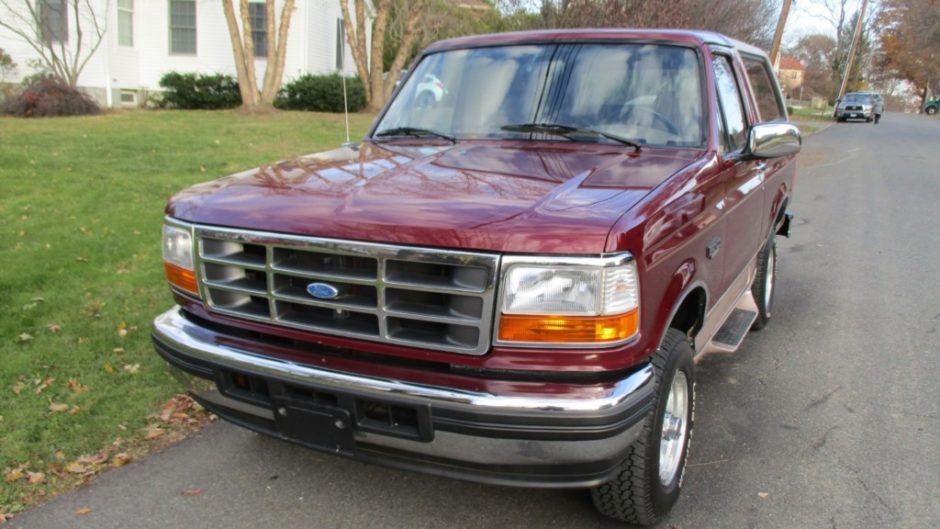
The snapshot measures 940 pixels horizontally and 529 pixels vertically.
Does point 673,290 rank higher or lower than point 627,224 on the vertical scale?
lower

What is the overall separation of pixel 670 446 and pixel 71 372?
343 cm

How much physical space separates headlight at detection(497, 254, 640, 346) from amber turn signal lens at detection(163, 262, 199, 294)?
4.35 ft

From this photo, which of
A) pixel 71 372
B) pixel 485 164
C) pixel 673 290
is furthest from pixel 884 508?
pixel 71 372

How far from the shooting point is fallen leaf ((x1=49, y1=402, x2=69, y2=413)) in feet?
12.7

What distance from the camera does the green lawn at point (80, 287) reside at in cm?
372

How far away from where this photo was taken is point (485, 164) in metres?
3.13

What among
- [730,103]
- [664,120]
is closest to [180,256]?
[664,120]

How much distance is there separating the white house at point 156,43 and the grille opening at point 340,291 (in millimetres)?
20440

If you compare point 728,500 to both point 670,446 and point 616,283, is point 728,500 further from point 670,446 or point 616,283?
point 616,283

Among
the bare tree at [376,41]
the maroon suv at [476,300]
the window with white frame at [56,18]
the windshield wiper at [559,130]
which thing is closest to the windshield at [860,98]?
the bare tree at [376,41]

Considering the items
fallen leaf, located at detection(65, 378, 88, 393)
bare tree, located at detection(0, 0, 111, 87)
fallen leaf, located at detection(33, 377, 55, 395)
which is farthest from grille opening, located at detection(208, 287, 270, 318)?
bare tree, located at detection(0, 0, 111, 87)

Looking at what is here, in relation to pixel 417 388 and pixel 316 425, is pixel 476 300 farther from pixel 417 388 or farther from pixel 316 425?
pixel 316 425

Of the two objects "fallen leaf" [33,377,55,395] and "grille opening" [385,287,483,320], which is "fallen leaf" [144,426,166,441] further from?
"grille opening" [385,287,483,320]

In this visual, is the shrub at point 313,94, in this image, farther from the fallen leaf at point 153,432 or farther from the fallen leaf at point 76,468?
the fallen leaf at point 76,468
